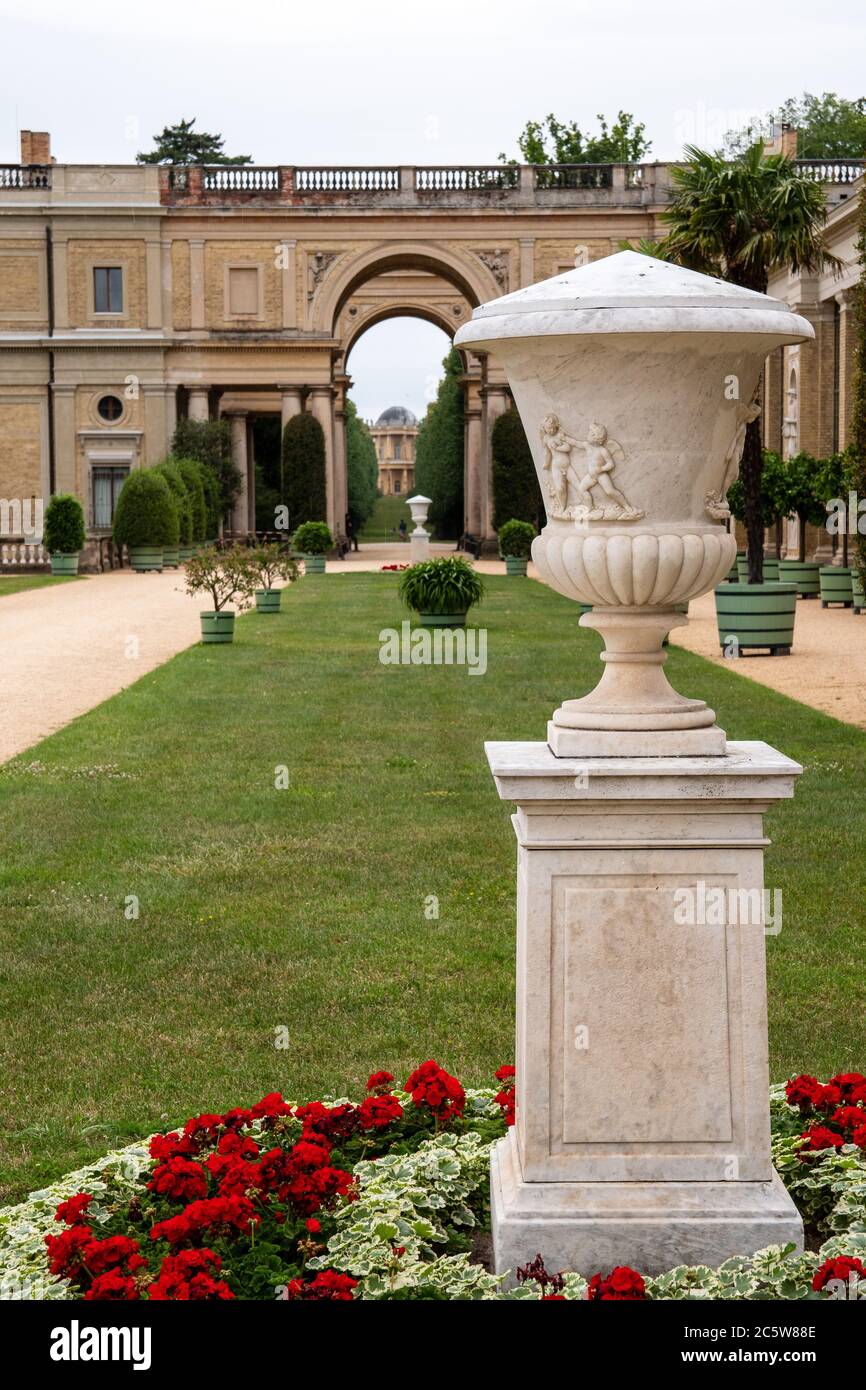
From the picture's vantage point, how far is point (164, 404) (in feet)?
174

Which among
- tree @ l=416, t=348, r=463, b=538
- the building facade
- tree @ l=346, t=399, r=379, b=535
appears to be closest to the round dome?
tree @ l=346, t=399, r=379, b=535

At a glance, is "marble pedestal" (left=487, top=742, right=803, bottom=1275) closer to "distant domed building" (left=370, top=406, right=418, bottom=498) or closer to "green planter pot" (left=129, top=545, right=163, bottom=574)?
"green planter pot" (left=129, top=545, right=163, bottom=574)

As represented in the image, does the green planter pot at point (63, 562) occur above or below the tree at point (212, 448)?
below

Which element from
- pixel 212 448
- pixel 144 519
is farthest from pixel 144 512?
pixel 212 448

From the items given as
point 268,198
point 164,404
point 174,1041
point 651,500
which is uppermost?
point 268,198

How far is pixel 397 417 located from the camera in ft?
522

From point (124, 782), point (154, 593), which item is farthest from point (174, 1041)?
point (154, 593)

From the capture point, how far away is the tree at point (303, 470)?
5144 centimetres

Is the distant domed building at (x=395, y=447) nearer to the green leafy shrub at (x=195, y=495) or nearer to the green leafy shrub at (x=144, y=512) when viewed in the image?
the green leafy shrub at (x=195, y=495)

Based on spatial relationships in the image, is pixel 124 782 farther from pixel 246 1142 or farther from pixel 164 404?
pixel 164 404

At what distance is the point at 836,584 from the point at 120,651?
1212cm

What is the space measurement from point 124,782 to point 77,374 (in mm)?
44036

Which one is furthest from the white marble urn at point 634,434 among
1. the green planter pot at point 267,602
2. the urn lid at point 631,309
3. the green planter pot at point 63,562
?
the green planter pot at point 63,562

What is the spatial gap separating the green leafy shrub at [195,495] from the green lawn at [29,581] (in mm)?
7312
